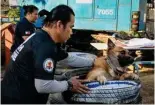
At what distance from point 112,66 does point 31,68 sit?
3.71 ft

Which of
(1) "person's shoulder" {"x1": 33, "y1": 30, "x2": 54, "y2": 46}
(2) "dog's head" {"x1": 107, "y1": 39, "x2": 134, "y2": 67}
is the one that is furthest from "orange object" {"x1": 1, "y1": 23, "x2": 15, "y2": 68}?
(1) "person's shoulder" {"x1": 33, "y1": 30, "x2": 54, "y2": 46}

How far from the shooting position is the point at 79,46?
384 inches

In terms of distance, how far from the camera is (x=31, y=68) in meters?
2.21

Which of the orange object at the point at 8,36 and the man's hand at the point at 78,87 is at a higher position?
the man's hand at the point at 78,87

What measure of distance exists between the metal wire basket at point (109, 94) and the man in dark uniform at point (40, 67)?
0.06 meters

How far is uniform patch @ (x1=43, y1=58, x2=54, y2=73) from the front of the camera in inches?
83.3

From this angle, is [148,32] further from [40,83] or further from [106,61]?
[40,83]

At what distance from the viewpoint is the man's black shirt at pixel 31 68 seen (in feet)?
7.01

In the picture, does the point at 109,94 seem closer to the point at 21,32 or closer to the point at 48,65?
the point at 48,65

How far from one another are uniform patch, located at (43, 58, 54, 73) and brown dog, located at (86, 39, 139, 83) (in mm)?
687

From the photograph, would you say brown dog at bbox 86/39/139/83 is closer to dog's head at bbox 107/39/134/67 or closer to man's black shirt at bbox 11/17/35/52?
dog's head at bbox 107/39/134/67

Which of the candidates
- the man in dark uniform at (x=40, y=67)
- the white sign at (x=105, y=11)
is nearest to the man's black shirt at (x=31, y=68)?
the man in dark uniform at (x=40, y=67)

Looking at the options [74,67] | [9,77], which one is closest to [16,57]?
[9,77]

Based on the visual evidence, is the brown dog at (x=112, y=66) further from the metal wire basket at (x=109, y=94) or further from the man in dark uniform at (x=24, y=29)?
the man in dark uniform at (x=24, y=29)
